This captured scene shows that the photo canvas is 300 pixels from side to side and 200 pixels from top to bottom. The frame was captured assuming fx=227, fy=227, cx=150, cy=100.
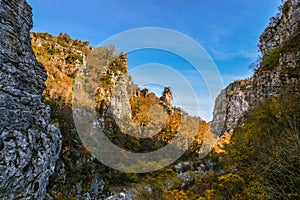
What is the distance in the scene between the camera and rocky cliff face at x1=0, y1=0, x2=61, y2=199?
9406 mm

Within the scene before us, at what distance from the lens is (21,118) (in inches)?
418

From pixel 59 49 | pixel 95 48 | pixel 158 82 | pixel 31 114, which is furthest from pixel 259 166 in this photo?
pixel 95 48

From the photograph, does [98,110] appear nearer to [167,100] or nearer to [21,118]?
[21,118]

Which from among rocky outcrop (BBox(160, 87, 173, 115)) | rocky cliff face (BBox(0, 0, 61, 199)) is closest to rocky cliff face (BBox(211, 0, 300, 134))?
rocky cliff face (BBox(0, 0, 61, 199))

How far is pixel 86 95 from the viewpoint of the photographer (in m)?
26.0

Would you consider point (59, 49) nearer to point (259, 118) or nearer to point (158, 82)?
point (158, 82)

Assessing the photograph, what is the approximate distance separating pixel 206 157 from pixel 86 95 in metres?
17.3

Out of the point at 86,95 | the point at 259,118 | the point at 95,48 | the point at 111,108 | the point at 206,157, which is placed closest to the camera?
the point at 259,118

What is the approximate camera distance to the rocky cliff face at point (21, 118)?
9406 millimetres

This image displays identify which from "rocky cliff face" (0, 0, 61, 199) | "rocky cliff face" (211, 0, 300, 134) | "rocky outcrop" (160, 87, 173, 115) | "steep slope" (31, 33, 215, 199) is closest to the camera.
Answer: "rocky cliff face" (0, 0, 61, 199)

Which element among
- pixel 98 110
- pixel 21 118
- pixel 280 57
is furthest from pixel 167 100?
pixel 21 118

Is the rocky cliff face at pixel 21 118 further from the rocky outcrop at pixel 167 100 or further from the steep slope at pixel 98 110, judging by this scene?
the rocky outcrop at pixel 167 100

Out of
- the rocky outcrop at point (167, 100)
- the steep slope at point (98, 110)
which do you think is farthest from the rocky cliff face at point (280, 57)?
the rocky outcrop at point (167, 100)

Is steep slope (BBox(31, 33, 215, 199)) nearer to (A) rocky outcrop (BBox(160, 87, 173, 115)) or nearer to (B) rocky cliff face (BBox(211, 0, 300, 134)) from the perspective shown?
(A) rocky outcrop (BBox(160, 87, 173, 115))
